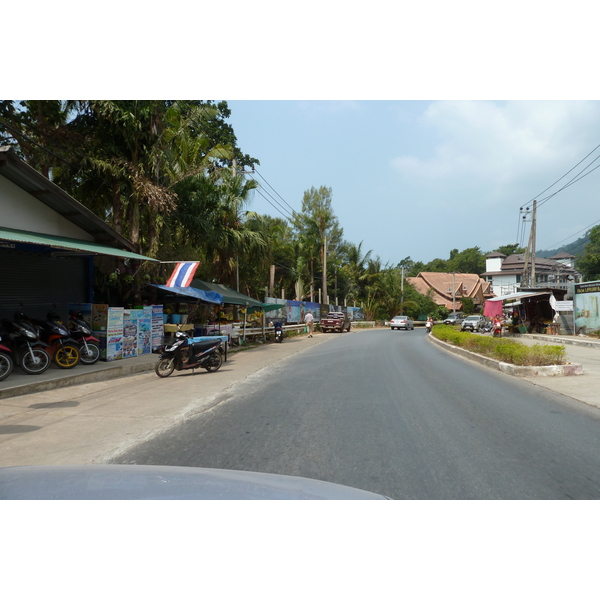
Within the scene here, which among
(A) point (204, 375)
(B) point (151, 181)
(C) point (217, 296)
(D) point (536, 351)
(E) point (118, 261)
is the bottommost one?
(A) point (204, 375)

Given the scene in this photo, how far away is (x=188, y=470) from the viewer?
304cm

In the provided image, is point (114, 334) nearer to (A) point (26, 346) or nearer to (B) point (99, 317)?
(B) point (99, 317)

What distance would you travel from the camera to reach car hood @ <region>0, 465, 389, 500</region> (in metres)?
2.47

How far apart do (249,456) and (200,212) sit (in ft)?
51.6

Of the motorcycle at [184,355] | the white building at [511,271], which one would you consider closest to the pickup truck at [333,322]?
the motorcycle at [184,355]

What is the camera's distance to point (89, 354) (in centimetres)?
1199

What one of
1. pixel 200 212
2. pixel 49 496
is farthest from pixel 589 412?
pixel 200 212

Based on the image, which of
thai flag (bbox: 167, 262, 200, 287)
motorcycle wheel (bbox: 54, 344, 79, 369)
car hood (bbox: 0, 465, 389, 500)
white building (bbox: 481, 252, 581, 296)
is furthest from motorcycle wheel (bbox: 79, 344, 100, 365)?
white building (bbox: 481, 252, 581, 296)

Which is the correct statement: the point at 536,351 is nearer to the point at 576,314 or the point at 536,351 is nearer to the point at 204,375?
the point at 204,375

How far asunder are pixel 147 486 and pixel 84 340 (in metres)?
10.3

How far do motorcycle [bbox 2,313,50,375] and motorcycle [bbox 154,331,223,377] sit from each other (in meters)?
2.44

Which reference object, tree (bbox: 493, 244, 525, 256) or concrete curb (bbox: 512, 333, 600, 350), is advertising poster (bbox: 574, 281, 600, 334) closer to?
concrete curb (bbox: 512, 333, 600, 350)

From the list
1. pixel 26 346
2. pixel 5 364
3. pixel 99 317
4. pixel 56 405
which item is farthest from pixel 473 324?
pixel 56 405

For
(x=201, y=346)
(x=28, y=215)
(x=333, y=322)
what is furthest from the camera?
(x=333, y=322)
